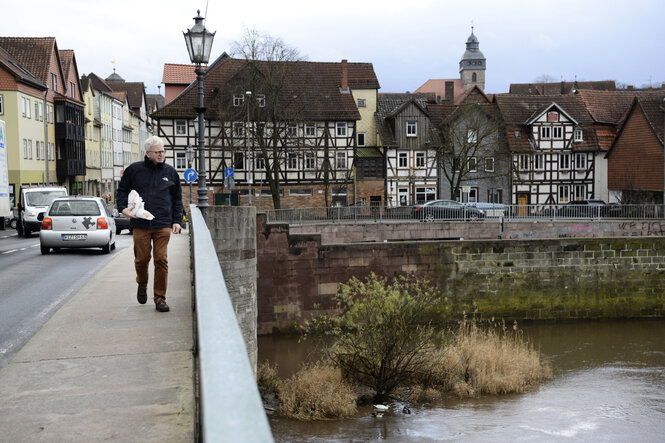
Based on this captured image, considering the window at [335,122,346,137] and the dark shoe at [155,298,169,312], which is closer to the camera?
the dark shoe at [155,298,169,312]

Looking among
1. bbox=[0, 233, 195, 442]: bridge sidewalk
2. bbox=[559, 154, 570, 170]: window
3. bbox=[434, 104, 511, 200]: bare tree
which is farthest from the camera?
bbox=[559, 154, 570, 170]: window

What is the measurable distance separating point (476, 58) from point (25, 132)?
109114 millimetres

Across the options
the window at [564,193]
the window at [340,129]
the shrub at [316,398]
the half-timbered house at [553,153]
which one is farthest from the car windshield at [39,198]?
the window at [564,193]

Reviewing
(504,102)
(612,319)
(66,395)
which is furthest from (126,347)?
(504,102)

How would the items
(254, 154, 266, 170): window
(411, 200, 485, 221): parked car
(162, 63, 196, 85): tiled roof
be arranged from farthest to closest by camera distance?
(162, 63, 196, 85): tiled roof, (254, 154, 266, 170): window, (411, 200, 485, 221): parked car

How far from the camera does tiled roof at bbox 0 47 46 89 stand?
49.6 m

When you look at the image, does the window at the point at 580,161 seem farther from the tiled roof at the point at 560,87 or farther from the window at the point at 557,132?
the tiled roof at the point at 560,87

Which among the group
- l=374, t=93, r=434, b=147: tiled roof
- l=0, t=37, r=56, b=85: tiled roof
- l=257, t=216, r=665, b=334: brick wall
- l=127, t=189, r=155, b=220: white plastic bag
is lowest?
l=257, t=216, r=665, b=334: brick wall

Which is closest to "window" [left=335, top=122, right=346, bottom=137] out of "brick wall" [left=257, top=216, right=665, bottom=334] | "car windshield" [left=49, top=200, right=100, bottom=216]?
"brick wall" [left=257, top=216, right=665, bottom=334]

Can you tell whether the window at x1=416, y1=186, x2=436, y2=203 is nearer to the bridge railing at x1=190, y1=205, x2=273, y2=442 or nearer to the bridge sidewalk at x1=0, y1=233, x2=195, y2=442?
the bridge sidewalk at x1=0, y1=233, x2=195, y2=442

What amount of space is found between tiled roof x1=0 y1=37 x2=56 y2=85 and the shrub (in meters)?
43.8

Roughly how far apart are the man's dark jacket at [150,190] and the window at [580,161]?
55.8m

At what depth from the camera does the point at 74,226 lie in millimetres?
17953

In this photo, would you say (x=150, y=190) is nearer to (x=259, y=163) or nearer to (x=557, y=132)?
(x=259, y=163)
